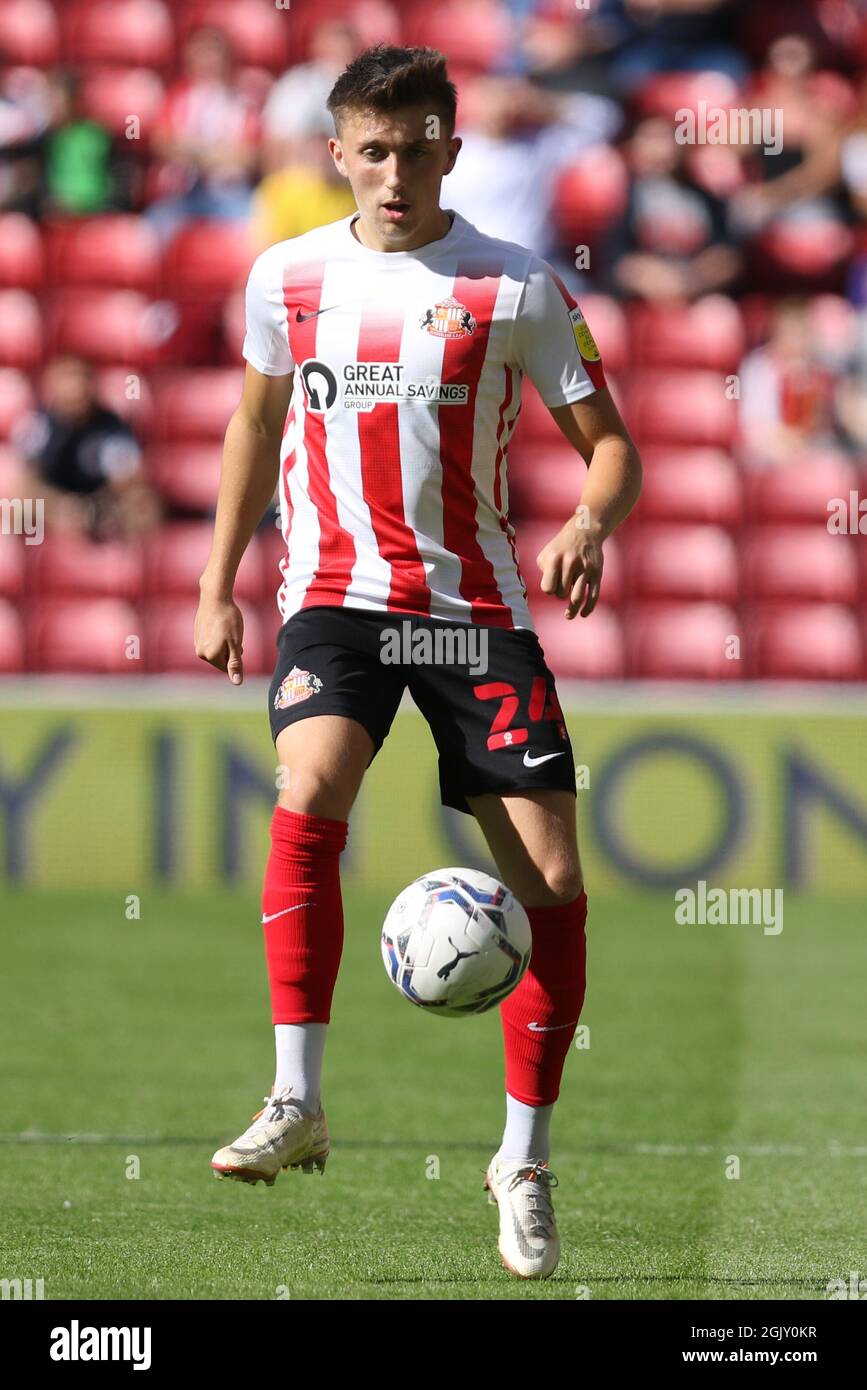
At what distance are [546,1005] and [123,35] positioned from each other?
10.3 metres

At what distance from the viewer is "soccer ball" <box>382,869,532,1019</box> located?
12.8 feet

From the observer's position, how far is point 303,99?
12.6 m

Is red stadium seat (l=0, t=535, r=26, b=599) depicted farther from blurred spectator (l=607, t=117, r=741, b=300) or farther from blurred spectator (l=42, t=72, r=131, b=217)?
blurred spectator (l=607, t=117, r=741, b=300)

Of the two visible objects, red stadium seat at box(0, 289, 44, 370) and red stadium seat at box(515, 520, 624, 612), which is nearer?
red stadium seat at box(515, 520, 624, 612)

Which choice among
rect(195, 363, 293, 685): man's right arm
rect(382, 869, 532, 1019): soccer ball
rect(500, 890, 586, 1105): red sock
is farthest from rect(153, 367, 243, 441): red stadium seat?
rect(382, 869, 532, 1019): soccer ball

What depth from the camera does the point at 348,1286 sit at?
3.81 metres

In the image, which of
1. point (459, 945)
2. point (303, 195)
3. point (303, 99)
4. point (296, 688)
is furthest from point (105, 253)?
point (459, 945)

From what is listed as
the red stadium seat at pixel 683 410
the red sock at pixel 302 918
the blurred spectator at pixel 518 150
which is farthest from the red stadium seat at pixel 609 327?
the red sock at pixel 302 918

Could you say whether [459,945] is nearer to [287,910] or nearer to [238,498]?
[287,910]

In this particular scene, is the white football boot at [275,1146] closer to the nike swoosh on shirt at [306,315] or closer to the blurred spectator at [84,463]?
the nike swoosh on shirt at [306,315]

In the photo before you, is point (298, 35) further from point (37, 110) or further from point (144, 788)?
point (144, 788)

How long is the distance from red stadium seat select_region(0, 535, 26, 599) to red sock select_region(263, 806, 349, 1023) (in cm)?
795

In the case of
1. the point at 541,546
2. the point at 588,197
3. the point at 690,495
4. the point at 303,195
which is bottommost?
the point at 541,546
